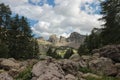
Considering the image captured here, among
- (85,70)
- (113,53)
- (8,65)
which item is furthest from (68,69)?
(113,53)

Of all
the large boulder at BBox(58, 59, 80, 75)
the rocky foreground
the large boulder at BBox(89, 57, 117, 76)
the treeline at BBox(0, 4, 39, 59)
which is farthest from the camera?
the treeline at BBox(0, 4, 39, 59)

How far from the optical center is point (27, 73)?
2425 centimetres

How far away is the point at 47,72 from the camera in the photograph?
870 inches

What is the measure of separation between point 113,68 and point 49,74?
10.9 metres

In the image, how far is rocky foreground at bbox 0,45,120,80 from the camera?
22531 millimetres

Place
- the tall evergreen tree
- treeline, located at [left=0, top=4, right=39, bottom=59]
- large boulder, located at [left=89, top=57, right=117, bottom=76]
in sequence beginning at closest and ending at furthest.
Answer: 1. large boulder, located at [left=89, top=57, right=117, bottom=76]
2. the tall evergreen tree
3. treeline, located at [left=0, top=4, right=39, bottom=59]

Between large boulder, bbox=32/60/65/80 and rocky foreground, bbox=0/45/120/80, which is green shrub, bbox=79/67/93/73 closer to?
rocky foreground, bbox=0/45/120/80

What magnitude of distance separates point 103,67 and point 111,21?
3457 centimetres

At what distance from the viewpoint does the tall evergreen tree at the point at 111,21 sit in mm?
51241

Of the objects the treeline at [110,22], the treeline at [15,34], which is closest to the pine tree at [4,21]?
the treeline at [15,34]

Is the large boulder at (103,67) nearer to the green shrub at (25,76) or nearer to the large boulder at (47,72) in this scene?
the large boulder at (47,72)

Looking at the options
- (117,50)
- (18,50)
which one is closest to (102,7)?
(18,50)

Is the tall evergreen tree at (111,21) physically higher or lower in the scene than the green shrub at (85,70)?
higher

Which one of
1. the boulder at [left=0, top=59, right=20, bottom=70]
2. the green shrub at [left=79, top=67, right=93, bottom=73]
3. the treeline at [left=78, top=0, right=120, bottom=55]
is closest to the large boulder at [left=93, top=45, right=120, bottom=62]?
the green shrub at [left=79, top=67, right=93, bottom=73]
